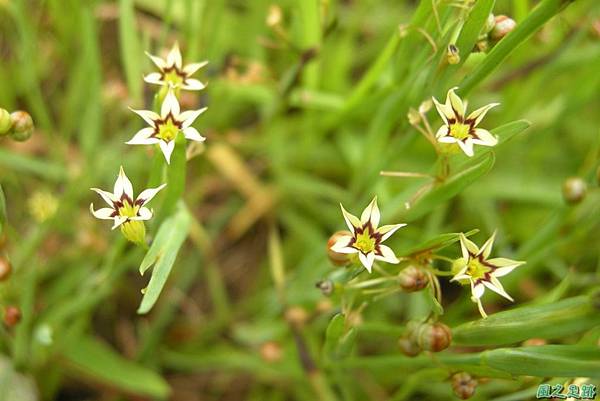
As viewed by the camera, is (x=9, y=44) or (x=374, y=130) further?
(x=9, y=44)

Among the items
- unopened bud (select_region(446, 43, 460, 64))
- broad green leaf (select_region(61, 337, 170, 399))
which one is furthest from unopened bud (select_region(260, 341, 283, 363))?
unopened bud (select_region(446, 43, 460, 64))

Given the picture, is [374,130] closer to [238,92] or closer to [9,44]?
[238,92]

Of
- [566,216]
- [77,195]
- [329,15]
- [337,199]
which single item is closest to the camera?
[566,216]

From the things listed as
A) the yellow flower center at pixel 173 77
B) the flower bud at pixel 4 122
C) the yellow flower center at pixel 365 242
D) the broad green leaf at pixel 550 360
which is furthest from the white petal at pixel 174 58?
the broad green leaf at pixel 550 360

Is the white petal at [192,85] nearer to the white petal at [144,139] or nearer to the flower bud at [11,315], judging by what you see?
the white petal at [144,139]

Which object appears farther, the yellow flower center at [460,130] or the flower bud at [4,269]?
the flower bud at [4,269]

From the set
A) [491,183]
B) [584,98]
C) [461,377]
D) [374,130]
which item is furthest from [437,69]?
[491,183]

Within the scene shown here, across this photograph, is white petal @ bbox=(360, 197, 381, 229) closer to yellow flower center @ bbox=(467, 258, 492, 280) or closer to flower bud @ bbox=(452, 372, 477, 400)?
yellow flower center @ bbox=(467, 258, 492, 280)
